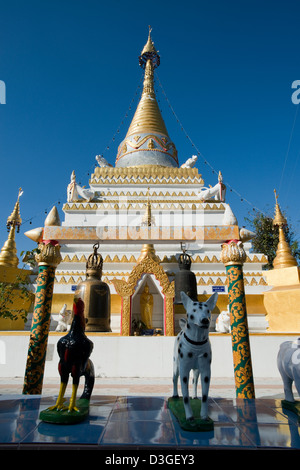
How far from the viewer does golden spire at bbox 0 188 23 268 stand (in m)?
13.3

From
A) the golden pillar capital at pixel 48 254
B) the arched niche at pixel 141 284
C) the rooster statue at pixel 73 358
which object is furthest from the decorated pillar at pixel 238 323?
the arched niche at pixel 141 284

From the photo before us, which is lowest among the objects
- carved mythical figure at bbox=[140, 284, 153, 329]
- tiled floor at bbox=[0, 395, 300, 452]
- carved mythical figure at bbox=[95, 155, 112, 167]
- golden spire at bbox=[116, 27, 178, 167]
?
tiled floor at bbox=[0, 395, 300, 452]

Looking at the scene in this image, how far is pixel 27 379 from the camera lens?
5.10m

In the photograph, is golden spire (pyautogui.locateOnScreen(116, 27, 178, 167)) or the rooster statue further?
golden spire (pyautogui.locateOnScreen(116, 27, 178, 167))

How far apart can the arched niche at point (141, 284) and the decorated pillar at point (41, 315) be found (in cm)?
416

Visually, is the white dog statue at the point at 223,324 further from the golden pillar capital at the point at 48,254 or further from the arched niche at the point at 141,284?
the golden pillar capital at the point at 48,254

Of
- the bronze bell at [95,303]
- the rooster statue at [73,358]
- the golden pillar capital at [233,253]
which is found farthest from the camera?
the bronze bell at [95,303]

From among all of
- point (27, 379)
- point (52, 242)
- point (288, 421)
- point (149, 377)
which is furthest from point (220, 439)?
point (149, 377)

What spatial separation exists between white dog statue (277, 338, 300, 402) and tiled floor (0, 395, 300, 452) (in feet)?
1.18

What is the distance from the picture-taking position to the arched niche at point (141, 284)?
9547 mm

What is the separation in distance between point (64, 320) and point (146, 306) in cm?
292

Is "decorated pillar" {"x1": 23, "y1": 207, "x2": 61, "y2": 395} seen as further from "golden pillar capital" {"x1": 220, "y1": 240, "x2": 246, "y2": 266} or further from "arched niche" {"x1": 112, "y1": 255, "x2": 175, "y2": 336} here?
"arched niche" {"x1": 112, "y1": 255, "x2": 175, "y2": 336}

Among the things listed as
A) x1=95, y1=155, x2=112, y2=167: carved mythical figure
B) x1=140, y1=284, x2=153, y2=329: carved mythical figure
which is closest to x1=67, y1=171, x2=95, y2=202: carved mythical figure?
x1=95, y1=155, x2=112, y2=167: carved mythical figure

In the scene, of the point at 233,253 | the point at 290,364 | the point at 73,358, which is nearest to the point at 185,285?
the point at 233,253
